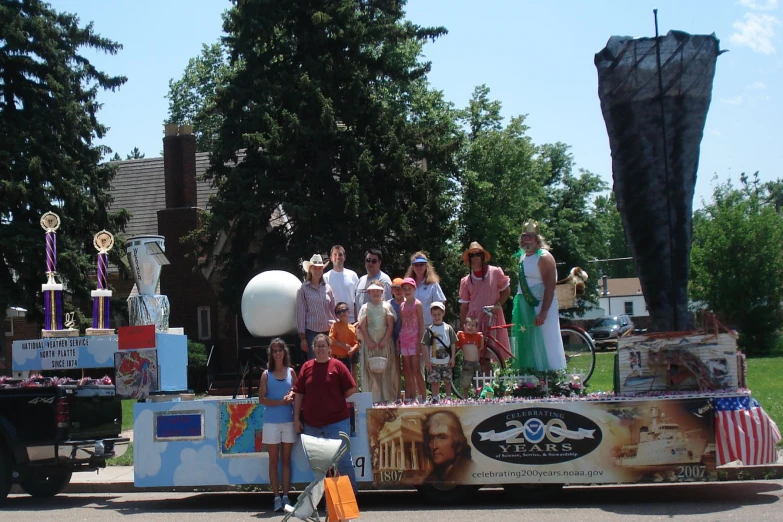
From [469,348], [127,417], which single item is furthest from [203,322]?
[469,348]

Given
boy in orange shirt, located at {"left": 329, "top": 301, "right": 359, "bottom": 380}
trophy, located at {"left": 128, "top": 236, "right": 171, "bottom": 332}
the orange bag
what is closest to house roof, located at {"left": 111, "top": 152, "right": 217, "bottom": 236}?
trophy, located at {"left": 128, "top": 236, "right": 171, "bottom": 332}

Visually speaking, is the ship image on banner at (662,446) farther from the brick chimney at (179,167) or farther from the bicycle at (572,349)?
the brick chimney at (179,167)

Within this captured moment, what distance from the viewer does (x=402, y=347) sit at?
9758 mm

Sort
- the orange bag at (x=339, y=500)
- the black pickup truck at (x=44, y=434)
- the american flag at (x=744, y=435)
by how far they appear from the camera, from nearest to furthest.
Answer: the orange bag at (x=339, y=500), the american flag at (x=744, y=435), the black pickup truck at (x=44, y=434)

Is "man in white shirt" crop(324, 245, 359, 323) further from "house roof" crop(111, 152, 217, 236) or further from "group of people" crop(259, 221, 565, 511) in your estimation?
"house roof" crop(111, 152, 217, 236)

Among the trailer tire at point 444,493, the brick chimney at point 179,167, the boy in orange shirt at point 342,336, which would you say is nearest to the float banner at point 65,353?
the boy in orange shirt at point 342,336

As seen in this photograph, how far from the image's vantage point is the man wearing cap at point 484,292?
33.5 ft

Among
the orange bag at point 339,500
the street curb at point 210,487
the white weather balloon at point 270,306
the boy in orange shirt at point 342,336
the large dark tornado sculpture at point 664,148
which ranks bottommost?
the street curb at point 210,487

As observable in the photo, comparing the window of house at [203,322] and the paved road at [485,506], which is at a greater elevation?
the window of house at [203,322]

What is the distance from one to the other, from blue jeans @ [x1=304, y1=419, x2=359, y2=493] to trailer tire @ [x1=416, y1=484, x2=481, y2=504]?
0.94 m

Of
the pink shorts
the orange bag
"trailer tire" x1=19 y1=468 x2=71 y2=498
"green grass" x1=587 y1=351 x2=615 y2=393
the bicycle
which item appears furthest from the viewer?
"green grass" x1=587 y1=351 x2=615 y2=393

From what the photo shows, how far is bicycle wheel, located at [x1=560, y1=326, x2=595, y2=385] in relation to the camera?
10562mm

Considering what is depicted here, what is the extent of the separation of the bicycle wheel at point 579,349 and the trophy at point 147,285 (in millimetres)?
4699

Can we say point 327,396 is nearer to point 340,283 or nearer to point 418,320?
point 418,320
